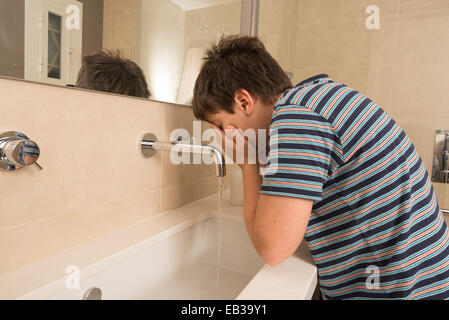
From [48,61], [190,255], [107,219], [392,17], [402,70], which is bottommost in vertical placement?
Result: [190,255]

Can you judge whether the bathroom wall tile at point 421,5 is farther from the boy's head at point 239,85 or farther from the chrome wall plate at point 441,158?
the boy's head at point 239,85

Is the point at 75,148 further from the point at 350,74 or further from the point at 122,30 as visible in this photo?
the point at 350,74

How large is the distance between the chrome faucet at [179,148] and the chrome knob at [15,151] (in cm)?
28

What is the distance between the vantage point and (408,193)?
52 centimetres

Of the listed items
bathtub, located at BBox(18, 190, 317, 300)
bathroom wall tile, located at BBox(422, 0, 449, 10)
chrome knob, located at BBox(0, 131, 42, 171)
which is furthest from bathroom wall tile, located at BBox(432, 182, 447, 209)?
chrome knob, located at BBox(0, 131, 42, 171)

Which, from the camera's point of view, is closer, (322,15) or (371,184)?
(371,184)

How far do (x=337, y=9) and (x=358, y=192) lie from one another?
1263 millimetres

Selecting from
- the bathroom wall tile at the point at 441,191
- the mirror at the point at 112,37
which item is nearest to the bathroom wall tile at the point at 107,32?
the mirror at the point at 112,37

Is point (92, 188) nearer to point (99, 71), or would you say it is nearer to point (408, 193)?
point (99, 71)

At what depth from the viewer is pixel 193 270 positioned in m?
0.78

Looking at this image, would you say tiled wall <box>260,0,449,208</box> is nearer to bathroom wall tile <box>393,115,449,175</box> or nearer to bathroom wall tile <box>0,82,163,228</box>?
bathroom wall tile <box>393,115,449,175</box>

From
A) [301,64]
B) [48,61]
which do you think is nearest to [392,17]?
[301,64]

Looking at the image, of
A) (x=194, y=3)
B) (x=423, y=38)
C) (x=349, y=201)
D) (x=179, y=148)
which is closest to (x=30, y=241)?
(x=179, y=148)
